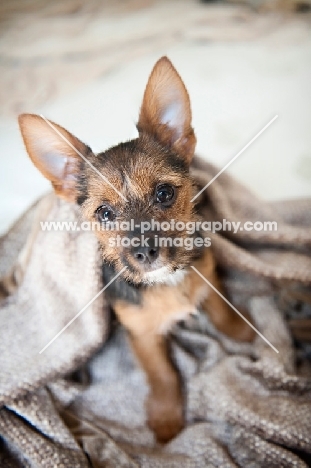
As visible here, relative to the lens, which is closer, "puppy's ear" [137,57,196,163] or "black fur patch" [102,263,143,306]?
"puppy's ear" [137,57,196,163]

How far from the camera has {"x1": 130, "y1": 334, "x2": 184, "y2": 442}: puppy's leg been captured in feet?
5.15

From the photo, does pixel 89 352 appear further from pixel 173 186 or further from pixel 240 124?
pixel 240 124

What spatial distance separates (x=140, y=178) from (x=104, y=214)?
16 cm

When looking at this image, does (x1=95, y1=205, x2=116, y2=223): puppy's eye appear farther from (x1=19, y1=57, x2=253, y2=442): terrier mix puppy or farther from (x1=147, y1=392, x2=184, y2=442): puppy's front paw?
(x1=147, y1=392, x2=184, y2=442): puppy's front paw

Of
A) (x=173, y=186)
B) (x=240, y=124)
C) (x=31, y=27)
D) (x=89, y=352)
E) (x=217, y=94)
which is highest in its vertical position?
(x=31, y=27)

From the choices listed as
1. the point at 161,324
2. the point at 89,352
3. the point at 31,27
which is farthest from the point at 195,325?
the point at 31,27

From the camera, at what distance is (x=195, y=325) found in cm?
182

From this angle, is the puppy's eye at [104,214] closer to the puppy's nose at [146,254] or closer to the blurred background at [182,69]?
the puppy's nose at [146,254]

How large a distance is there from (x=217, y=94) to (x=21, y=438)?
4.92 ft

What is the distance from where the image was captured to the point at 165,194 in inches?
50.8

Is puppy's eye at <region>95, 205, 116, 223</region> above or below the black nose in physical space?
above

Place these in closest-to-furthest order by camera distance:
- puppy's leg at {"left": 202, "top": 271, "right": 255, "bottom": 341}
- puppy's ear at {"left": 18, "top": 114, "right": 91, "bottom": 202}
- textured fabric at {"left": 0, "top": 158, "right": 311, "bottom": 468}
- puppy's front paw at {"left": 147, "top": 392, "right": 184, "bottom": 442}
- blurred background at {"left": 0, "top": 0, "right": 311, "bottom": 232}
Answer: puppy's ear at {"left": 18, "top": 114, "right": 91, "bottom": 202} < textured fabric at {"left": 0, "top": 158, "right": 311, "bottom": 468} < puppy's front paw at {"left": 147, "top": 392, "right": 184, "bottom": 442} < puppy's leg at {"left": 202, "top": 271, "right": 255, "bottom": 341} < blurred background at {"left": 0, "top": 0, "right": 311, "bottom": 232}

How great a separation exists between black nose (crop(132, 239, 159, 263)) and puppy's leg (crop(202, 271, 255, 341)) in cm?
59

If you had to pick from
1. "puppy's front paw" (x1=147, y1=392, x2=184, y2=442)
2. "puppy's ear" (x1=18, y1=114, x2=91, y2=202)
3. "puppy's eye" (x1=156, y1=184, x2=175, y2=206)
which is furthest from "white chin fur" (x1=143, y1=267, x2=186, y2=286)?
"puppy's front paw" (x1=147, y1=392, x2=184, y2=442)
